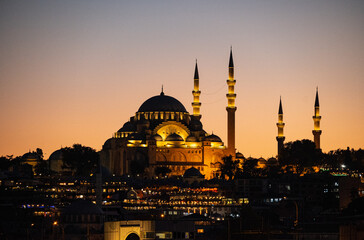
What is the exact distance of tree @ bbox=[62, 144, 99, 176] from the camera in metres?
164

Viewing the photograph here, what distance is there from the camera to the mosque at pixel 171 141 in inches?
6206

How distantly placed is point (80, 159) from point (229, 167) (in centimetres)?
2267

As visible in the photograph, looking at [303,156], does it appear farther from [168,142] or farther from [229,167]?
[168,142]

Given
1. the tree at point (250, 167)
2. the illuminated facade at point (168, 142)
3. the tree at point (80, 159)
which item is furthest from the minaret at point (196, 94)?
the tree at point (80, 159)

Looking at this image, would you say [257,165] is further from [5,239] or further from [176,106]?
[5,239]

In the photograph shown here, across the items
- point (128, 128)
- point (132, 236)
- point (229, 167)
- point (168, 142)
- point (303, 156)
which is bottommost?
point (132, 236)

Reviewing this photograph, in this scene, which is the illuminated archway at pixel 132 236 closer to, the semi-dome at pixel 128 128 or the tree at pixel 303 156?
the tree at pixel 303 156

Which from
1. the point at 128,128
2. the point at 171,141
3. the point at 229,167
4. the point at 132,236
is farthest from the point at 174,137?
the point at 132,236

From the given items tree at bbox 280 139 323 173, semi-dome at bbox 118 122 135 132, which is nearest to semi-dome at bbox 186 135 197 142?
semi-dome at bbox 118 122 135 132

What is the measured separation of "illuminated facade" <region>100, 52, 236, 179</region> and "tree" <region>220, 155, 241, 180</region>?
1740 millimetres

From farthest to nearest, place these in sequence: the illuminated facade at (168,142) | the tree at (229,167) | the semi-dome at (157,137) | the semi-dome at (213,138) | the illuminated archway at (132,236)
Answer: the semi-dome at (213,138) → the semi-dome at (157,137) → the illuminated facade at (168,142) → the tree at (229,167) → the illuminated archway at (132,236)

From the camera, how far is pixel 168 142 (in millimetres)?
162000

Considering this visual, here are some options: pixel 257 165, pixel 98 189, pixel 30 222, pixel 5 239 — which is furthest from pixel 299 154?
pixel 5 239

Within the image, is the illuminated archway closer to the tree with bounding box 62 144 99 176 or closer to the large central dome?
the tree with bounding box 62 144 99 176
